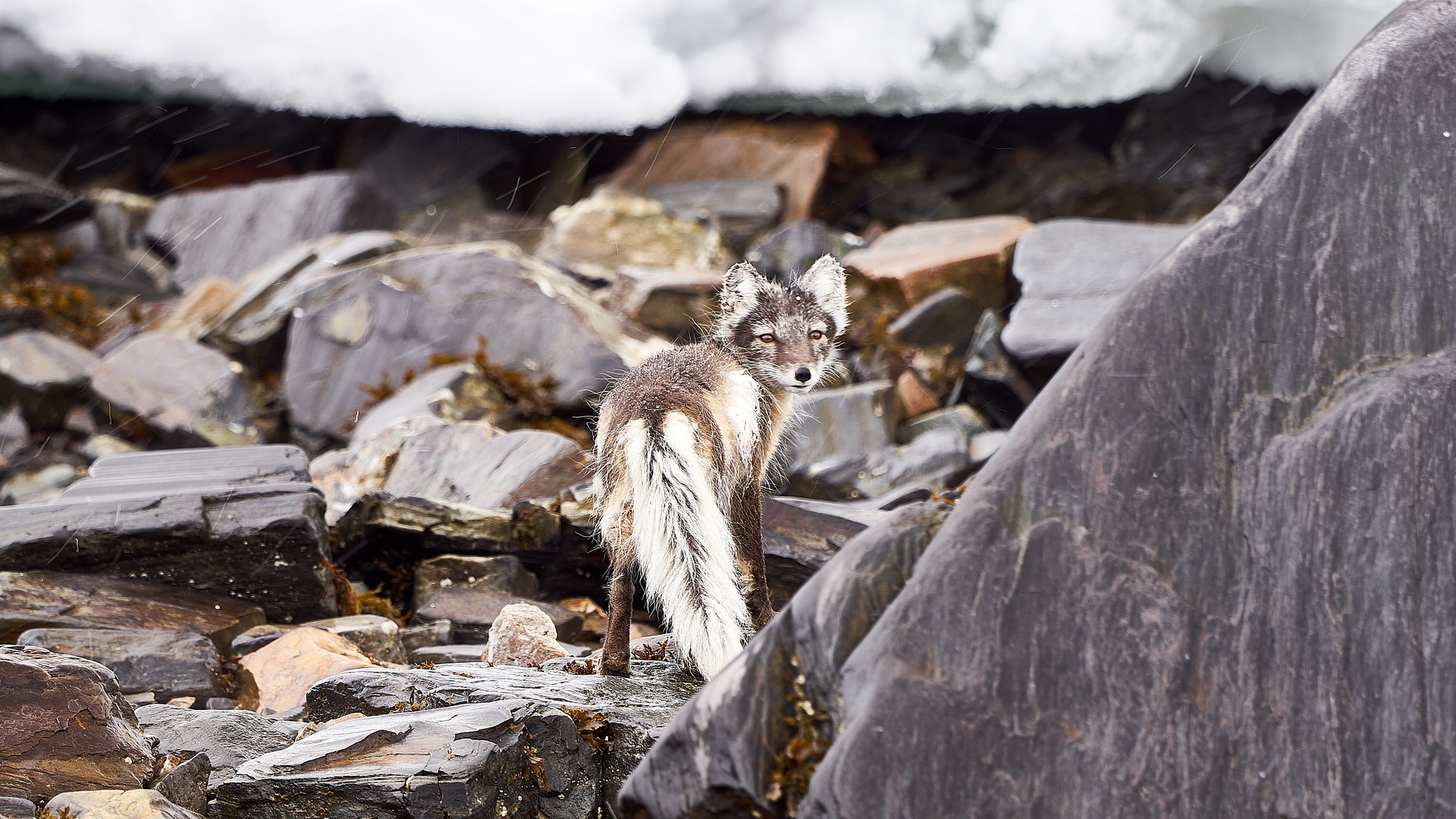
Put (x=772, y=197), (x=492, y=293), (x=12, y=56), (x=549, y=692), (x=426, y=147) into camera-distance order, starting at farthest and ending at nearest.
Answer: (x=426, y=147) → (x=772, y=197) → (x=12, y=56) → (x=492, y=293) → (x=549, y=692)

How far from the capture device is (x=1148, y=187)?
47.8 feet

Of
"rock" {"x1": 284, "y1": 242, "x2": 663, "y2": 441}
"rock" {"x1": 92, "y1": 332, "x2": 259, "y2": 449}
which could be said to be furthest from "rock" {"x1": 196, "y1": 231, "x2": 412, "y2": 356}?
"rock" {"x1": 284, "y1": 242, "x2": 663, "y2": 441}

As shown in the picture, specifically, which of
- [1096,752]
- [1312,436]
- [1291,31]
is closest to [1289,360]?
[1312,436]

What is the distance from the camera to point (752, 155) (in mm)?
15719

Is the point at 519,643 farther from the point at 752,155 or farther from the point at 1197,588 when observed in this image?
the point at 752,155

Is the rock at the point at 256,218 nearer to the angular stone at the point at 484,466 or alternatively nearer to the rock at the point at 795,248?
the rock at the point at 795,248

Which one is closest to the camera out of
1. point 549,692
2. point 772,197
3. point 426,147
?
point 549,692

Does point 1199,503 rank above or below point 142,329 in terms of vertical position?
below

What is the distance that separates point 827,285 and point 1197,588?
13.4ft

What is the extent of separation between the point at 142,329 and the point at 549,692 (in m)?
12.8

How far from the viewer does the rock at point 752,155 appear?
15.3 metres

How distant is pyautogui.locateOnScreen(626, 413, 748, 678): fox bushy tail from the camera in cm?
445

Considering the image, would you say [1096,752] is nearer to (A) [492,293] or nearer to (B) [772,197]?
(A) [492,293]

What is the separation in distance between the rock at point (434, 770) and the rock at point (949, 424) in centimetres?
732
